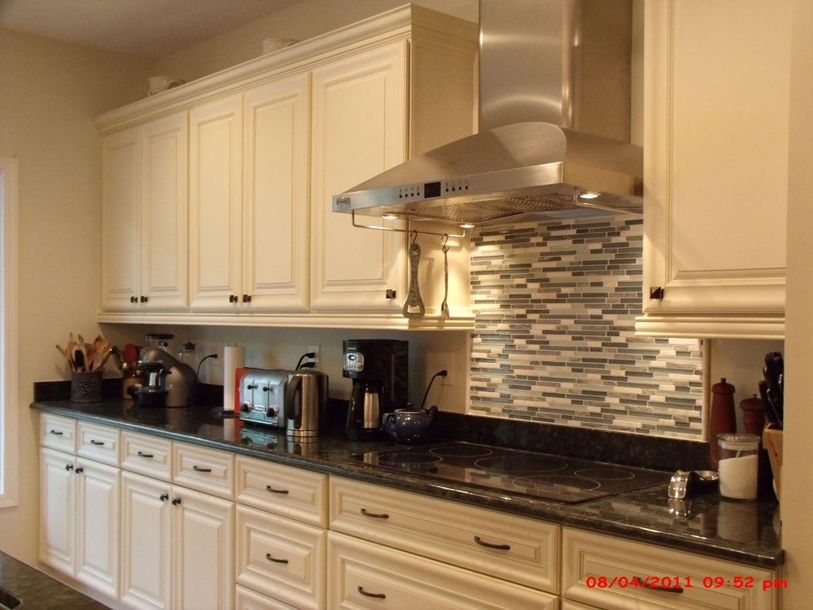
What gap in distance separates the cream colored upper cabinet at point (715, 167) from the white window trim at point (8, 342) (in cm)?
333

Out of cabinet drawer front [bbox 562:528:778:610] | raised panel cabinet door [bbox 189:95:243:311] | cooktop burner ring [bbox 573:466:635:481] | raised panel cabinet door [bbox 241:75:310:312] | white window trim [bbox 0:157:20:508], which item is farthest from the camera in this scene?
white window trim [bbox 0:157:20:508]

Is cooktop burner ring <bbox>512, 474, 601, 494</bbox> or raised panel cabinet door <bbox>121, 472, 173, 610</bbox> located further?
raised panel cabinet door <bbox>121, 472, 173, 610</bbox>

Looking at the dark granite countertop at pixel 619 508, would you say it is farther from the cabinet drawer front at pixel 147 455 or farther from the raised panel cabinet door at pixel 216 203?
the raised panel cabinet door at pixel 216 203

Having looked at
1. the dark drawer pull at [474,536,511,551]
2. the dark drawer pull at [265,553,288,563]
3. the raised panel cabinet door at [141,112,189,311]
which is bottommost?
the dark drawer pull at [265,553,288,563]

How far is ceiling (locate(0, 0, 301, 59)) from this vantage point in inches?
154

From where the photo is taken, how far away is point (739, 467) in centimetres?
211

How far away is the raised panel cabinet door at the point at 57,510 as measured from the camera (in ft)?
13.4

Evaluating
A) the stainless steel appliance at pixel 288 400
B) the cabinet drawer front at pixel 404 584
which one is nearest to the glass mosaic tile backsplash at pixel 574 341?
the stainless steel appliance at pixel 288 400

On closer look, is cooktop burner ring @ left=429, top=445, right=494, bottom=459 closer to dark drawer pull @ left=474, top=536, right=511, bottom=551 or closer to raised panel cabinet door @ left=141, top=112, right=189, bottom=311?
dark drawer pull @ left=474, top=536, right=511, bottom=551

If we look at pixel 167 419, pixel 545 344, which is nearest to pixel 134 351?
pixel 167 419

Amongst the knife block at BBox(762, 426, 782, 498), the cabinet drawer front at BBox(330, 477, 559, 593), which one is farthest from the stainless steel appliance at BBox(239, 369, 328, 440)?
the knife block at BBox(762, 426, 782, 498)

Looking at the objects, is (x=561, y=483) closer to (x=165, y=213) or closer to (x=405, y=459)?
(x=405, y=459)

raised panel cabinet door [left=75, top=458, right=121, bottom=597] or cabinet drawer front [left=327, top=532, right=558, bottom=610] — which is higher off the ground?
cabinet drawer front [left=327, top=532, right=558, bottom=610]

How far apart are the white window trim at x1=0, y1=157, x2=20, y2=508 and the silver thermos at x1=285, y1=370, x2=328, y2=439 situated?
6.13 feet
